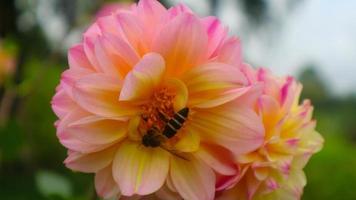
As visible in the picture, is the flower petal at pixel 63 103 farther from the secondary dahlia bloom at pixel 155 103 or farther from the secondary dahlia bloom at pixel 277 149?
the secondary dahlia bloom at pixel 277 149

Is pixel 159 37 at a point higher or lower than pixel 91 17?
higher


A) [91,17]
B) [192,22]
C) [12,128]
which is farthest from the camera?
[91,17]

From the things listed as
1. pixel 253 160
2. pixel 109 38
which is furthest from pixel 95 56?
pixel 253 160

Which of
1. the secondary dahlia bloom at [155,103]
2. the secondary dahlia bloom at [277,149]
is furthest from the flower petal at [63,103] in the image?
the secondary dahlia bloom at [277,149]

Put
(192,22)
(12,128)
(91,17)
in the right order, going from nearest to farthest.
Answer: (192,22)
(12,128)
(91,17)

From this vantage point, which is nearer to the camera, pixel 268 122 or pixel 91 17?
pixel 268 122

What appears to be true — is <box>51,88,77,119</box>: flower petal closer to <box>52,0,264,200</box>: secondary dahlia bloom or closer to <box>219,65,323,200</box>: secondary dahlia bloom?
<box>52,0,264,200</box>: secondary dahlia bloom

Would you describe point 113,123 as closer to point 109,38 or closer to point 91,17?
point 109,38
